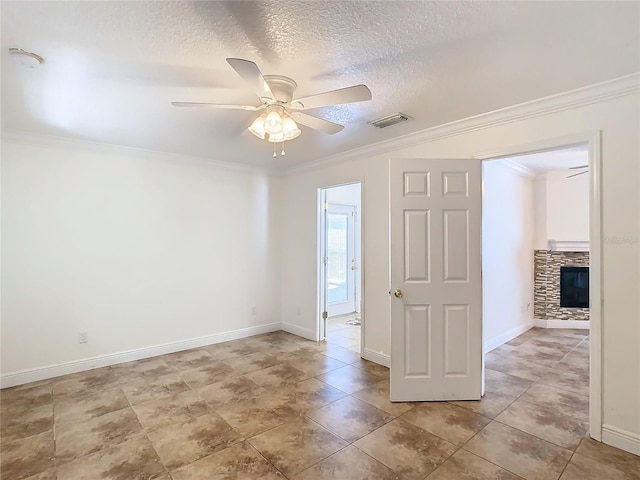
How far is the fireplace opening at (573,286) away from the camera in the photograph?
5.40 meters

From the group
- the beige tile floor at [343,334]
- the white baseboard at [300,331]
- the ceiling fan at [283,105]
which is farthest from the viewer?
the white baseboard at [300,331]

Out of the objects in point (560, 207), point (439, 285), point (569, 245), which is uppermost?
point (560, 207)

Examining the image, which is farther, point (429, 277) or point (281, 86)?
point (429, 277)

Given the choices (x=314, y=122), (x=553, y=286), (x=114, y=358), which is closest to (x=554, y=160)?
(x=553, y=286)

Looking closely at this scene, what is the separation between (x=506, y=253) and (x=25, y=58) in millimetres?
5379

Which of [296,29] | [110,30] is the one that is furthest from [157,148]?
[296,29]

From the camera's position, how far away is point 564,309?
5383 mm

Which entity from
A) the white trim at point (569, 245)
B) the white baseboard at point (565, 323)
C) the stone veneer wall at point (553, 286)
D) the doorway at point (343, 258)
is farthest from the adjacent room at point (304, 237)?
the doorway at point (343, 258)

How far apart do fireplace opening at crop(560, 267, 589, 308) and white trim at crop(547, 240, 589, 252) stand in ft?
1.06

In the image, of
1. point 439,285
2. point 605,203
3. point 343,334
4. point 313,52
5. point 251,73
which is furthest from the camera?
point 343,334

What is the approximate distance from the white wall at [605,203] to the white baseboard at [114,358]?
205 cm

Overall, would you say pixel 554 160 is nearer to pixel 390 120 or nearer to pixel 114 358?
pixel 390 120

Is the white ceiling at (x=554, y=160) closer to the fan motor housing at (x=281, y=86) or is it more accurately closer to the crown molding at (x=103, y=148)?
the fan motor housing at (x=281, y=86)

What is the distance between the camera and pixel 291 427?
2.48m
